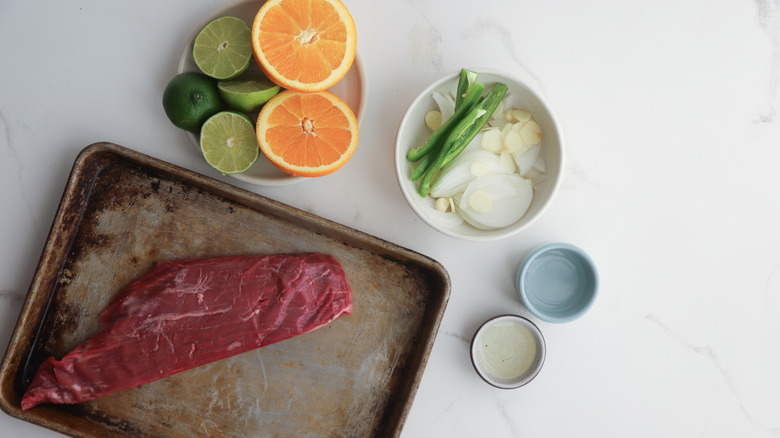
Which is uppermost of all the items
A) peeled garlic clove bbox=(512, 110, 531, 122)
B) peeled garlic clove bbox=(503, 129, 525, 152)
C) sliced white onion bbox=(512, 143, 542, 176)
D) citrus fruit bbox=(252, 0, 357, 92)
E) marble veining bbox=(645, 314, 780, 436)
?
citrus fruit bbox=(252, 0, 357, 92)

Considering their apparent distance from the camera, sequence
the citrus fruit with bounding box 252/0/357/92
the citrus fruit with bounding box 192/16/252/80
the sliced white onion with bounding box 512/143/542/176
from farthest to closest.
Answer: the sliced white onion with bounding box 512/143/542/176 < the citrus fruit with bounding box 192/16/252/80 < the citrus fruit with bounding box 252/0/357/92

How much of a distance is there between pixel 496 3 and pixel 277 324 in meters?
1.52

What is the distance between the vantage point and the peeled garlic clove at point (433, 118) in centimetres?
204

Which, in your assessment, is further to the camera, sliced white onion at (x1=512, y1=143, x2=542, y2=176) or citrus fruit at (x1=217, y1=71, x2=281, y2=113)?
sliced white onion at (x1=512, y1=143, x2=542, y2=176)

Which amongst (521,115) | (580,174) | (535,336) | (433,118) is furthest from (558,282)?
(433,118)

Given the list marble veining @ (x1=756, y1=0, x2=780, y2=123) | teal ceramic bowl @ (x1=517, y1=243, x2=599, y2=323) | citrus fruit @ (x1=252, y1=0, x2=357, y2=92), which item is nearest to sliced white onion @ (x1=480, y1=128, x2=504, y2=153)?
teal ceramic bowl @ (x1=517, y1=243, x2=599, y2=323)

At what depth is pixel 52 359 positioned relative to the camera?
195 centimetres

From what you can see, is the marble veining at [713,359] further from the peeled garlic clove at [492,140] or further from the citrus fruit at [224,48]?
the citrus fruit at [224,48]

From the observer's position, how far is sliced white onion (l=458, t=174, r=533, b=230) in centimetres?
200

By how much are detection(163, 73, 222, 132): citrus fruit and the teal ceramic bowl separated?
1321mm

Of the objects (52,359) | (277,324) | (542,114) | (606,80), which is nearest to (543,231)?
(542,114)

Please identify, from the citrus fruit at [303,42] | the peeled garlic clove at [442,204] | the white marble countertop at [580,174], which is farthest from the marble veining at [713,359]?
the citrus fruit at [303,42]

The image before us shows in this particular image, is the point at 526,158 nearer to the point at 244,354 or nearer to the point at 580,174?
the point at 580,174

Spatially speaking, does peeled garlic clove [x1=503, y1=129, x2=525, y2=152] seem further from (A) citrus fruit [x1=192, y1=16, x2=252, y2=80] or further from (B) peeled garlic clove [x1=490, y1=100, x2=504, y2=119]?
(A) citrus fruit [x1=192, y1=16, x2=252, y2=80]
